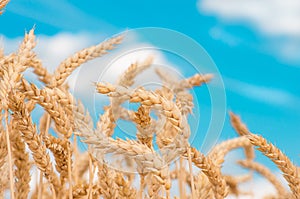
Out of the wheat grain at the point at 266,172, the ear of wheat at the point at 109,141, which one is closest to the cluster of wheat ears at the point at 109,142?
the ear of wheat at the point at 109,141

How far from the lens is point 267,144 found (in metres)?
1.92

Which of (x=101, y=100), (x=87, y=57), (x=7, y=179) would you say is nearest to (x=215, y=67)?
(x=101, y=100)

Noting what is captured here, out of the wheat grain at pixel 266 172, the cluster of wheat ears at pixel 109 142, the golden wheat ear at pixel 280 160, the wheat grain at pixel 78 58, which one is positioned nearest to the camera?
the cluster of wheat ears at pixel 109 142

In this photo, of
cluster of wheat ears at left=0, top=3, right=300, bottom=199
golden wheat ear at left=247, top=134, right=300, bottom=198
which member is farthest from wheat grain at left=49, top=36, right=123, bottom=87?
golden wheat ear at left=247, top=134, right=300, bottom=198

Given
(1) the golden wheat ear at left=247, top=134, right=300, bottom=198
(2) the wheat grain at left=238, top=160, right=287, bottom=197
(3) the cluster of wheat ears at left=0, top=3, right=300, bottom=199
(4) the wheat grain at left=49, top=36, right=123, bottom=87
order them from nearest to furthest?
(3) the cluster of wheat ears at left=0, top=3, right=300, bottom=199 → (1) the golden wheat ear at left=247, top=134, right=300, bottom=198 → (4) the wheat grain at left=49, top=36, right=123, bottom=87 → (2) the wheat grain at left=238, top=160, right=287, bottom=197

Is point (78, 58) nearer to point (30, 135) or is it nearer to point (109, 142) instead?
point (30, 135)

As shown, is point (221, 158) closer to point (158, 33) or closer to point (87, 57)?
point (158, 33)

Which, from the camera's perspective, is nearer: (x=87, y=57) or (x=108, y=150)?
(x=108, y=150)

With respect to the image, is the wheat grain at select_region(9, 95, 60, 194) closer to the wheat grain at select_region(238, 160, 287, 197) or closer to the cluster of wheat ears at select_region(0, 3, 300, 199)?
the cluster of wheat ears at select_region(0, 3, 300, 199)

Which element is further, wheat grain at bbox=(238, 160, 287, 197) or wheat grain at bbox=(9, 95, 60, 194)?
wheat grain at bbox=(238, 160, 287, 197)

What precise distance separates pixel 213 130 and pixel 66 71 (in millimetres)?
844

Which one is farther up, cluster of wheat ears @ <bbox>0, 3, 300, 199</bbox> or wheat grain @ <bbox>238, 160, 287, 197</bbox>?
wheat grain @ <bbox>238, 160, 287, 197</bbox>

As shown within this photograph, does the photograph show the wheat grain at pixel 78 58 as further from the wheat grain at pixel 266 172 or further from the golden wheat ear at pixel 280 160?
the wheat grain at pixel 266 172

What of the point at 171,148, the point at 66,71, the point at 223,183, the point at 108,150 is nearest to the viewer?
the point at 108,150
